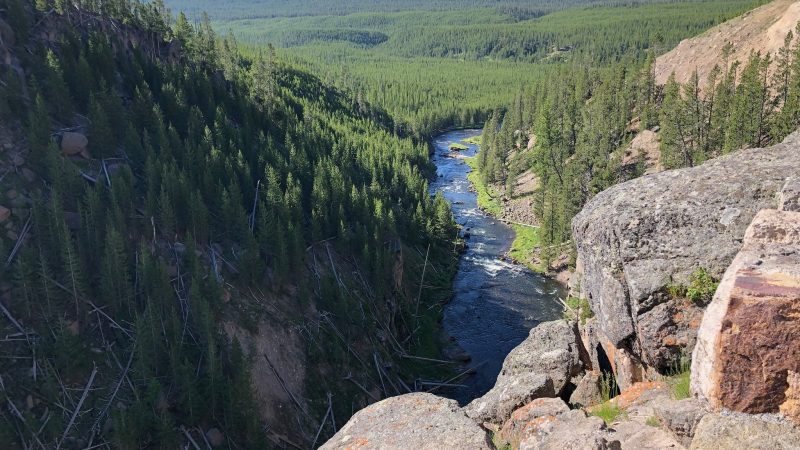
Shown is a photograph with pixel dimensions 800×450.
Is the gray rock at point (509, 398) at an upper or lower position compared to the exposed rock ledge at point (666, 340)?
lower

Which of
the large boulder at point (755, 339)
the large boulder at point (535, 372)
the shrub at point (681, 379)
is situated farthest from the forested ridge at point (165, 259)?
the large boulder at point (755, 339)

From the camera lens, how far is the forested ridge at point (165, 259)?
1580 inches

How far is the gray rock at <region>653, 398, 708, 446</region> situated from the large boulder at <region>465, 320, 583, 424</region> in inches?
227

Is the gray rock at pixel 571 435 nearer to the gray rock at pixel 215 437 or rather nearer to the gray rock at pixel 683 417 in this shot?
the gray rock at pixel 683 417

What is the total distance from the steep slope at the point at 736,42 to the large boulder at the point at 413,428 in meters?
116

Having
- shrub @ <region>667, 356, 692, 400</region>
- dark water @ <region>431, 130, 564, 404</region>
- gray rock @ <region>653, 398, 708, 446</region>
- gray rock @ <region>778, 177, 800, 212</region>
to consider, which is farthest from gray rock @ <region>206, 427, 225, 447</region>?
gray rock @ <region>778, 177, 800, 212</region>

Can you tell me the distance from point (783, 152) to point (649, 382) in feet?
35.4

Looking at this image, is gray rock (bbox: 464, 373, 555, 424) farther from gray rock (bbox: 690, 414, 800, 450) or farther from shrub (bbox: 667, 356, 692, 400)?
gray rock (bbox: 690, 414, 800, 450)

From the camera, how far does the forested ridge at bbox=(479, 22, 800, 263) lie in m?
79.8

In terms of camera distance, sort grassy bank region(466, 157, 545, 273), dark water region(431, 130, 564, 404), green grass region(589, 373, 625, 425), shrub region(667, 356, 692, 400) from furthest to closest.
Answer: grassy bank region(466, 157, 545, 273)
dark water region(431, 130, 564, 404)
green grass region(589, 373, 625, 425)
shrub region(667, 356, 692, 400)

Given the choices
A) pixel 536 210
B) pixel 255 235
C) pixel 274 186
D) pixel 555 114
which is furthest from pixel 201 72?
pixel 555 114

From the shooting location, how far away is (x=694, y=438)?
12852 millimetres

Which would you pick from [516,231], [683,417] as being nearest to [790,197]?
[683,417]

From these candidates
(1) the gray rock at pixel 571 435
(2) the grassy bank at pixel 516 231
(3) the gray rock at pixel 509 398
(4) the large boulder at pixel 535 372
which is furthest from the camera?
(2) the grassy bank at pixel 516 231
